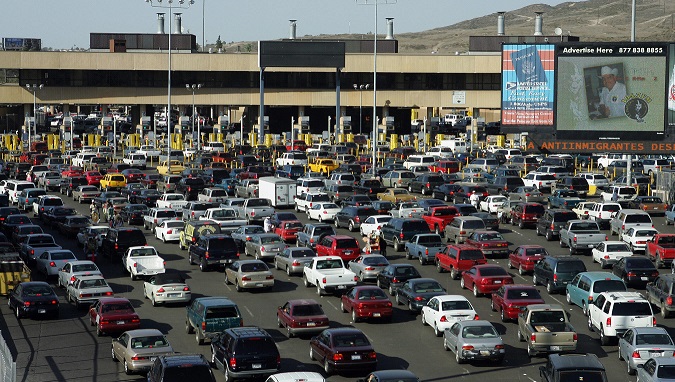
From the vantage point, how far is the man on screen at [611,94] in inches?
2031

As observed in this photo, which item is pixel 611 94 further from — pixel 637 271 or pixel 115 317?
pixel 115 317

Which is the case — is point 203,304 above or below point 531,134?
below

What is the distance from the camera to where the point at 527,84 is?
174ft

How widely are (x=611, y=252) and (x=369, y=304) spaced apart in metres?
12.9

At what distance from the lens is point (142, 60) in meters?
118

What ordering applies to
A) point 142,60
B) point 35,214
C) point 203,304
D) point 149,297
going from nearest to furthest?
1. point 203,304
2. point 149,297
3. point 35,214
4. point 142,60

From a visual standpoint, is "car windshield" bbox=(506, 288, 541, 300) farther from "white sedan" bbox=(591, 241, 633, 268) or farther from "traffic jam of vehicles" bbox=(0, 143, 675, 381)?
"white sedan" bbox=(591, 241, 633, 268)

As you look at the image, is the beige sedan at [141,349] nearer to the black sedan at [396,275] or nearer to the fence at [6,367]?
the fence at [6,367]

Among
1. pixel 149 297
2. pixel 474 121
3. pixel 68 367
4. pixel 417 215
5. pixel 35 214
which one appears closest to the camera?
pixel 68 367

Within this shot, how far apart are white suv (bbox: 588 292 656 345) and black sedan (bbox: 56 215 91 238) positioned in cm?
2947

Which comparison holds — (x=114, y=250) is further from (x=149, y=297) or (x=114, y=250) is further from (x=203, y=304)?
(x=203, y=304)

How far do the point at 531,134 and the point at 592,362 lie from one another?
A: 26.0m

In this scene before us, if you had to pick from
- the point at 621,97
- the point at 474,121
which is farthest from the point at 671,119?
the point at 474,121

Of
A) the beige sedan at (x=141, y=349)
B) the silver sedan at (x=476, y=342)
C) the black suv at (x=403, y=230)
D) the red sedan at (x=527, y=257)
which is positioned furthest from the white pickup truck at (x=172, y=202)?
the silver sedan at (x=476, y=342)
